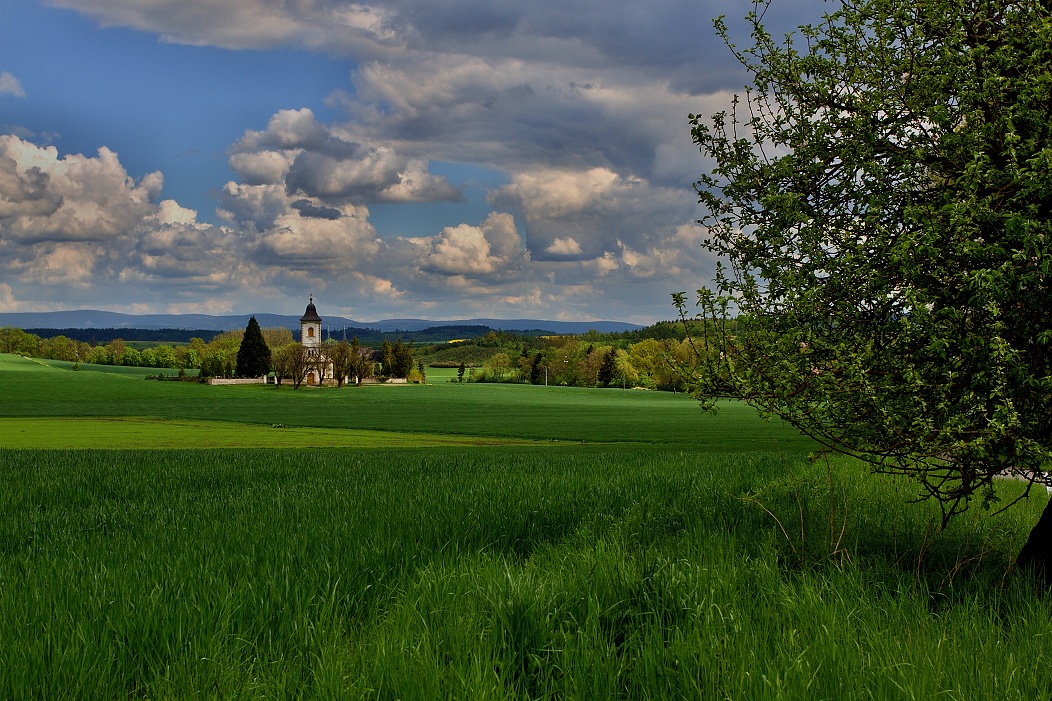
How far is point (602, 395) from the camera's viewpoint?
124 metres

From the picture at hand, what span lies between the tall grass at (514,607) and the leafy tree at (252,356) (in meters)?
147

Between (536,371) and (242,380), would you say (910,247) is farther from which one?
(536,371)

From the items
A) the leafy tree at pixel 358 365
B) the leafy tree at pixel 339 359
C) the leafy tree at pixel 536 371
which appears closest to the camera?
the leafy tree at pixel 339 359

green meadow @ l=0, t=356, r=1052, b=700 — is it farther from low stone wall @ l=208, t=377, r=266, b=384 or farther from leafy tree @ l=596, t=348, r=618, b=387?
leafy tree @ l=596, t=348, r=618, b=387

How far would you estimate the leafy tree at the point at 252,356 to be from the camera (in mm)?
148000

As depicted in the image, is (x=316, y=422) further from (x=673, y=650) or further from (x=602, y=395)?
(x=602, y=395)

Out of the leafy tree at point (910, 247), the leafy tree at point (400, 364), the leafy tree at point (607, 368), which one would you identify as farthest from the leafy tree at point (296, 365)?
the leafy tree at point (910, 247)

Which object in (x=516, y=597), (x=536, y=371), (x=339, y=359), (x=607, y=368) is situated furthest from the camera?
(x=536, y=371)

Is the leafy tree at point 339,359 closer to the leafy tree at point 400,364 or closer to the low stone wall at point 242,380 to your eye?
the low stone wall at point 242,380

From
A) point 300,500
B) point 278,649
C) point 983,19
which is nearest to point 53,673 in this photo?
point 278,649

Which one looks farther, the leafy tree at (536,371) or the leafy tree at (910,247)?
the leafy tree at (536,371)

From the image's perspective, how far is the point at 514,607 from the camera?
5.43 m

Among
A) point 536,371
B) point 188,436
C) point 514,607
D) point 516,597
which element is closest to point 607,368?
point 536,371

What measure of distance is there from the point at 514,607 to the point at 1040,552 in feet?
18.7
